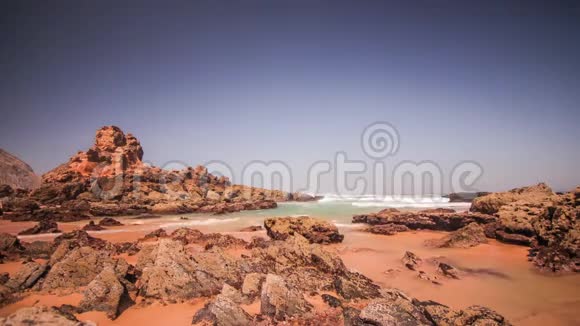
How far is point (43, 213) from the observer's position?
82.2 ft

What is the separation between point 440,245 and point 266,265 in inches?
357

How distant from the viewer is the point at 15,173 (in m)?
71.9

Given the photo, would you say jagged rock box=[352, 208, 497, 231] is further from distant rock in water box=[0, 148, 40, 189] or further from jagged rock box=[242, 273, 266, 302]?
distant rock in water box=[0, 148, 40, 189]

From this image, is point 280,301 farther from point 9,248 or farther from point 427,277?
point 9,248

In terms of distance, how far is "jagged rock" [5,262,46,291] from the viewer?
261 inches

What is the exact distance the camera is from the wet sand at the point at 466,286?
5719 millimetres

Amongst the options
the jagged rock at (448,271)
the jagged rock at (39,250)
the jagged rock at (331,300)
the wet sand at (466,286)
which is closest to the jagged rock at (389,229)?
the wet sand at (466,286)

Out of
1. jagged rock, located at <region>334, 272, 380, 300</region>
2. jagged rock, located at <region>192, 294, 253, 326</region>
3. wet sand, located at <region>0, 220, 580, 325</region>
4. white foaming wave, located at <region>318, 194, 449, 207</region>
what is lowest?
white foaming wave, located at <region>318, 194, 449, 207</region>

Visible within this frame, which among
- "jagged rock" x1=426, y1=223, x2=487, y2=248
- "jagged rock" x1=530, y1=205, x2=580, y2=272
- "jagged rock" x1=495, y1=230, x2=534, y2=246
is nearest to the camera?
"jagged rock" x1=530, y1=205, x2=580, y2=272

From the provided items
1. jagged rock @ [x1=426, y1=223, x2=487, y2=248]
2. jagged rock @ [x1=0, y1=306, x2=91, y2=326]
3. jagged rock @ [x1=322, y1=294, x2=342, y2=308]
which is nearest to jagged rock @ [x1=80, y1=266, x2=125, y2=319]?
jagged rock @ [x1=0, y1=306, x2=91, y2=326]

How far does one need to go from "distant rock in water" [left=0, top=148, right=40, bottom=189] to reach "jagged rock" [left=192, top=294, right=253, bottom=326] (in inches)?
3557

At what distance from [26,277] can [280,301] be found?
21.6 ft

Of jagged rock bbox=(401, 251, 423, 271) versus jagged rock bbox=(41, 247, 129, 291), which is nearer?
jagged rock bbox=(41, 247, 129, 291)

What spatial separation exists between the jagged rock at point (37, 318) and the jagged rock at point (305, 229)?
35.0 ft
